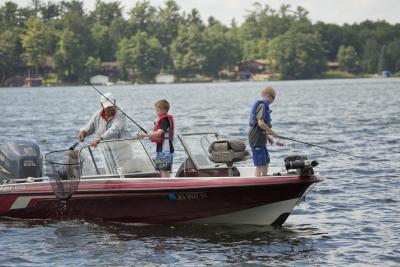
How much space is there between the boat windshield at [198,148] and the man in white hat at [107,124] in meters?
0.98

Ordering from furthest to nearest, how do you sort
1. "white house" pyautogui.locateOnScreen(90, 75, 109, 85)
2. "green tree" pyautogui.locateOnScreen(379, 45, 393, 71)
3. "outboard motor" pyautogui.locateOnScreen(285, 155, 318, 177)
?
"green tree" pyautogui.locateOnScreen(379, 45, 393, 71) < "white house" pyautogui.locateOnScreen(90, 75, 109, 85) < "outboard motor" pyautogui.locateOnScreen(285, 155, 318, 177)

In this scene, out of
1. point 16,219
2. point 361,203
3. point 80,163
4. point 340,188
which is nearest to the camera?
point 80,163

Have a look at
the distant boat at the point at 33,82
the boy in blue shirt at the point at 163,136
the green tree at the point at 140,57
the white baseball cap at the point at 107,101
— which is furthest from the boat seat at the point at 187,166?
the green tree at the point at 140,57

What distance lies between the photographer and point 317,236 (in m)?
13.1

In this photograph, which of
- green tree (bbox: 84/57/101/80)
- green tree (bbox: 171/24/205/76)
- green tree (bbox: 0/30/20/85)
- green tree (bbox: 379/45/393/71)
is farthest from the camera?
green tree (bbox: 379/45/393/71)

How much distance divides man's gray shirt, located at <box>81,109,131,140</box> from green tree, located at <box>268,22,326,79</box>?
6712 inches

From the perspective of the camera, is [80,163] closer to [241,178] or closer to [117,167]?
[117,167]

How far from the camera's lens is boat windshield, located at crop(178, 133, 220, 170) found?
43.5ft

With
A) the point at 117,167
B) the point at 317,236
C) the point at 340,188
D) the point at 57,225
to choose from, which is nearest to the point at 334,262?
the point at 317,236

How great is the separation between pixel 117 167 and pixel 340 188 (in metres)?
5.95

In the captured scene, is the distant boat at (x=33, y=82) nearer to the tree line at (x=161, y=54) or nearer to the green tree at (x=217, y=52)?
the tree line at (x=161, y=54)

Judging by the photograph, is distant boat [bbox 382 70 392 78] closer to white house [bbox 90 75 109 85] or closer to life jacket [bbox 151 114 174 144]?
white house [bbox 90 75 109 85]

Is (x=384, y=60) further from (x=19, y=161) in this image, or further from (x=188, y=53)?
(x=19, y=161)

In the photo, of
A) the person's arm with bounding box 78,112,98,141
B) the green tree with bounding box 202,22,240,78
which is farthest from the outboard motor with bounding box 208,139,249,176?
the green tree with bounding box 202,22,240,78
